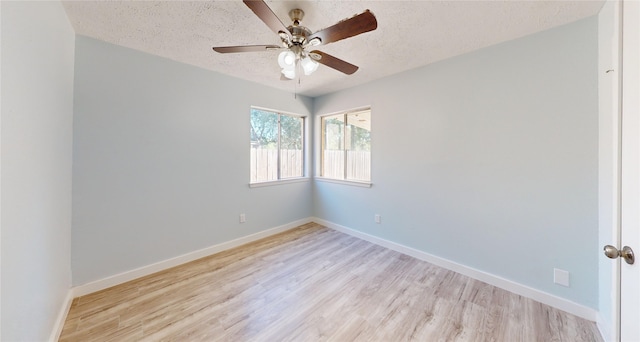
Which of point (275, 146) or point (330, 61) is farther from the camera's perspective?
point (275, 146)

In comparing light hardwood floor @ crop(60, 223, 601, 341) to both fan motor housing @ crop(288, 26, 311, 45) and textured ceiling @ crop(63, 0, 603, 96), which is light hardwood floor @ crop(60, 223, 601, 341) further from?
textured ceiling @ crop(63, 0, 603, 96)

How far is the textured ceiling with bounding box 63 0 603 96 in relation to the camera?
5.16 ft

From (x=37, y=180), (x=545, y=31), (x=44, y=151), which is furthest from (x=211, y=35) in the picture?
(x=545, y=31)

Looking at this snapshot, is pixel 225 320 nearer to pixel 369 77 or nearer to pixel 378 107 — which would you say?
pixel 378 107

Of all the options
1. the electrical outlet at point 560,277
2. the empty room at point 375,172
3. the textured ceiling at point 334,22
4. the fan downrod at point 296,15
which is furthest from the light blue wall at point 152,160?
the electrical outlet at point 560,277

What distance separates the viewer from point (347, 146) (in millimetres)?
3600

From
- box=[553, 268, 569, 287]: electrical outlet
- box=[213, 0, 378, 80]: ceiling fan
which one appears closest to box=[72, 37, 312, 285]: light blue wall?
box=[213, 0, 378, 80]: ceiling fan

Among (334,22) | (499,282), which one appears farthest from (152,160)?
(499,282)

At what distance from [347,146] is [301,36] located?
7.03ft

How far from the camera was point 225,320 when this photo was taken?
5.52 feet

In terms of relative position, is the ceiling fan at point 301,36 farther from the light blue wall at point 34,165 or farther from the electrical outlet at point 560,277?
the electrical outlet at point 560,277

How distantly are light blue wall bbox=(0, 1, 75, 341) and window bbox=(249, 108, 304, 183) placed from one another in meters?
1.88

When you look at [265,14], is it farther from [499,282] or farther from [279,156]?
[499,282]

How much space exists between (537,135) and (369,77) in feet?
6.22
